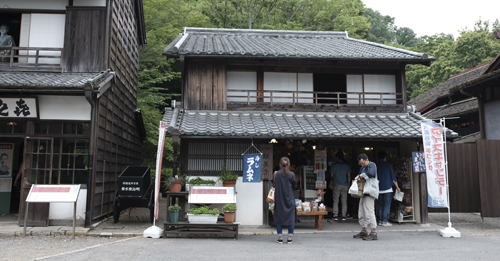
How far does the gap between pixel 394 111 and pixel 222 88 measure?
6286mm

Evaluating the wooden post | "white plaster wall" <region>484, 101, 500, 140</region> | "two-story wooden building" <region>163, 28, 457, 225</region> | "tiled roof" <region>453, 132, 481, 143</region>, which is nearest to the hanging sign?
"two-story wooden building" <region>163, 28, 457, 225</region>

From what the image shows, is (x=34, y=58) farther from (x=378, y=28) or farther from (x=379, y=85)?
(x=378, y=28)

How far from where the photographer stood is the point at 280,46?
13.9 m

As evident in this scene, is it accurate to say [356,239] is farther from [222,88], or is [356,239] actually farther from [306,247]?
[222,88]

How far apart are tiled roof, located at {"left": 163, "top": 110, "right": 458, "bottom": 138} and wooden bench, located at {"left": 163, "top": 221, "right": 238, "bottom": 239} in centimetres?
248

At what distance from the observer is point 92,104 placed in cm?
1017

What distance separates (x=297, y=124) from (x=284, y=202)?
10.9 ft

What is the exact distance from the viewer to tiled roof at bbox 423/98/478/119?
1940 cm

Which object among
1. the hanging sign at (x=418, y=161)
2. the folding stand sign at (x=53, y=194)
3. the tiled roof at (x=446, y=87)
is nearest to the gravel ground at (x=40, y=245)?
the folding stand sign at (x=53, y=194)

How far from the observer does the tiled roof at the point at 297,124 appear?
1007 centimetres

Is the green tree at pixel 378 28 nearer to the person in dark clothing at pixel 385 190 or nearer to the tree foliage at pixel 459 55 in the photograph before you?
the tree foliage at pixel 459 55

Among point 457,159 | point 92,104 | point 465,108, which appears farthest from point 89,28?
point 465,108

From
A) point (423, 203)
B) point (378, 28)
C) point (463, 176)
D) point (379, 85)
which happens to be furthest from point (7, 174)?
point (378, 28)

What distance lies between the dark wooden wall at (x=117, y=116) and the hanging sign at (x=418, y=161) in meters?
9.91
